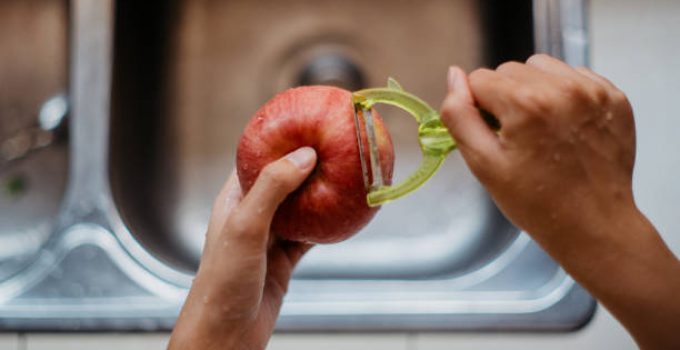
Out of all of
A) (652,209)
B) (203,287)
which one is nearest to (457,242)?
(652,209)

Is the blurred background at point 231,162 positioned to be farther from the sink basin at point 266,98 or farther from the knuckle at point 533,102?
the knuckle at point 533,102

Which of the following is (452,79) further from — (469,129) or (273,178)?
(273,178)

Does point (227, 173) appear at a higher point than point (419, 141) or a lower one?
lower

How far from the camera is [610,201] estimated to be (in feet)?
1.35


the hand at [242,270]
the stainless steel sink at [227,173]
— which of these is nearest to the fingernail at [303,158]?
the hand at [242,270]

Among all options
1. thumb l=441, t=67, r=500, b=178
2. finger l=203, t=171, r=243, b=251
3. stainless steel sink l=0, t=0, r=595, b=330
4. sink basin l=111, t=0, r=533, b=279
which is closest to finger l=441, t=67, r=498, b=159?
thumb l=441, t=67, r=500, b=178

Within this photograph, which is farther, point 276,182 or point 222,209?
point 222,209

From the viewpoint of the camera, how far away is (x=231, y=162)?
3.42 ft

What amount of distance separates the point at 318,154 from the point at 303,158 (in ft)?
0.07

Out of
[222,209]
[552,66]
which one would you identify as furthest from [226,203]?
[552,66]

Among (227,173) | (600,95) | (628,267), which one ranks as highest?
(600,95)

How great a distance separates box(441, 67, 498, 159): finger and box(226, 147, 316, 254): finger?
12 centimetres

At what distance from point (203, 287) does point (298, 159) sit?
5.6 inches

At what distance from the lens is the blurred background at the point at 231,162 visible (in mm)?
758
